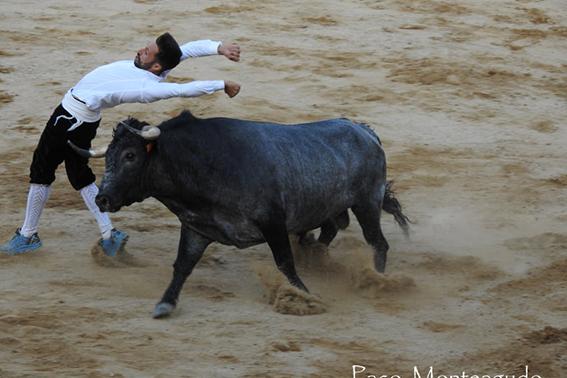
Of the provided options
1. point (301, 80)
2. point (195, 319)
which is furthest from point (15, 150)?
point (195, 319)

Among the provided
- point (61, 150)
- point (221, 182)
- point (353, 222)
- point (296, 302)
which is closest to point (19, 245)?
point (61, 150)

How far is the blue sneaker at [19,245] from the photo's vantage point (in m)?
8.45

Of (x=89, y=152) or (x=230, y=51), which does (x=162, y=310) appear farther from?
(x=230, y=51)

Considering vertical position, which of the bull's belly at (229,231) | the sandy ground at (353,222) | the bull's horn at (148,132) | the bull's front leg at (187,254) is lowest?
the sandy ground at (353,222)

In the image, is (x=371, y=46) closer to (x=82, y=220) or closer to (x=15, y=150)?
(x=15, y=150)

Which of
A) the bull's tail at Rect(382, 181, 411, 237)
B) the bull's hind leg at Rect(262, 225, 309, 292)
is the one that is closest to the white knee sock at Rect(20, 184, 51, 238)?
the bull's hind leg at Rect(262, 225, 309, 292)

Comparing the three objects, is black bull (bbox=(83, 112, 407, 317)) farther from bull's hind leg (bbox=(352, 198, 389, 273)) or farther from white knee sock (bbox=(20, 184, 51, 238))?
white knee sock (bbox=(20, 184, 51, 238))

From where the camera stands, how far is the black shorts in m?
8.09

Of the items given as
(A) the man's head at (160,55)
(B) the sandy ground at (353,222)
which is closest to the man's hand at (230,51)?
(A) the man's head at (160,55)

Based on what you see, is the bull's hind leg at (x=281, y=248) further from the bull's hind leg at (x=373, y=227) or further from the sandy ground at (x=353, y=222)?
the bull's hind leg at (x=373, y=227)

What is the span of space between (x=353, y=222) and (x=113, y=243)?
192 centimetres

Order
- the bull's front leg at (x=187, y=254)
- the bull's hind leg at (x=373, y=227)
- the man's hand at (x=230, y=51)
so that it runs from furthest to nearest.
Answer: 1. the bull's hind leg at (x=373, y=227)
2. the man's hand at (x=230, y=51)
3. the bull's front leg at (x=187, y=254)

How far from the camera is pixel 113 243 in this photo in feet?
27.6

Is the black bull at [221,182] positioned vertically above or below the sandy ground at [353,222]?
above
